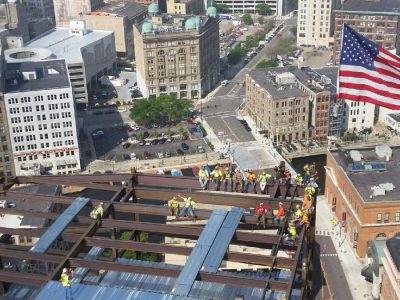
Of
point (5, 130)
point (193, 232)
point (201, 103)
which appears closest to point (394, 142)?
point (201, 103)

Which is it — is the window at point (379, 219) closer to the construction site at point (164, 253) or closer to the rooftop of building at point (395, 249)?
the rooftop of building at point (395, 249)

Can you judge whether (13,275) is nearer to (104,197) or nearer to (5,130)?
(104,197)

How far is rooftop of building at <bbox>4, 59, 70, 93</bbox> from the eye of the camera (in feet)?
391

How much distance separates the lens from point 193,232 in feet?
118

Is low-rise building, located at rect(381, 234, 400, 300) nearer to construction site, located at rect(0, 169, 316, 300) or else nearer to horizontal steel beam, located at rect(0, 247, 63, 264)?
construction site, located at rect(0, 169, 316, 300)

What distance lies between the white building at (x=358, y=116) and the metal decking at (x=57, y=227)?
108113 millimetres

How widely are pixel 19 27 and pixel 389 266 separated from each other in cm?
13927

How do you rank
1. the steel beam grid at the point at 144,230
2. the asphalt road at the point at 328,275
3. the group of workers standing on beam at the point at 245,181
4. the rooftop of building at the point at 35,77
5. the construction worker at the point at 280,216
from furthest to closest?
the rooftop of building at the point at 35,77 → the asphalt road at the point at 328,275 → the group of workers standing on beam at the point at 245,181 → the construction worker at the point at 280,216 → the steel beam grid at the point at 144,230

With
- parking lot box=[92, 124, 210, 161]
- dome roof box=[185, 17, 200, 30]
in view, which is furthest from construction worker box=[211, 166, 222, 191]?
dome roof box=[185, 17, 200, 30]

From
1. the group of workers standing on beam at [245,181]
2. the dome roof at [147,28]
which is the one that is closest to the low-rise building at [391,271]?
the group of workers standing on beam at [245,181]

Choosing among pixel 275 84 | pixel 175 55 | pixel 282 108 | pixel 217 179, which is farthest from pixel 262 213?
pixel 175 55

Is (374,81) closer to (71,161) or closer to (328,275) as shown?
(328,275)

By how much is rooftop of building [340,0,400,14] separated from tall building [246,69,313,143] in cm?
5207

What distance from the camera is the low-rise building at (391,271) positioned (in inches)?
2571
